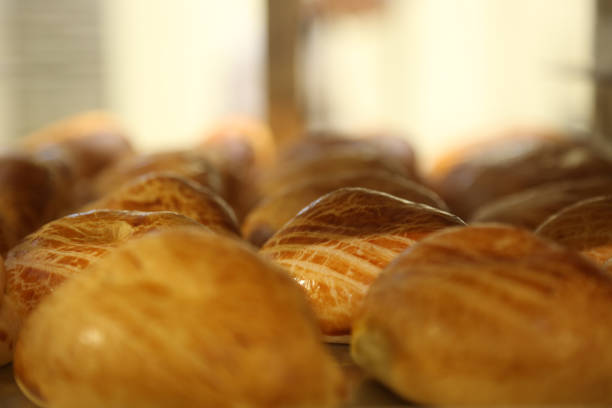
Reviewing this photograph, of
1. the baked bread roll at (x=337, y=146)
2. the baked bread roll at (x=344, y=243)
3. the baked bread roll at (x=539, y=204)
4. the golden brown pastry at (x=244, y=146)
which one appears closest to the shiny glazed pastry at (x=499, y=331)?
the baked bread roll at (x=344, y=243)

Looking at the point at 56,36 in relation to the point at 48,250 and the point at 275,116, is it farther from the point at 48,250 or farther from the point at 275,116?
the point at 48,250

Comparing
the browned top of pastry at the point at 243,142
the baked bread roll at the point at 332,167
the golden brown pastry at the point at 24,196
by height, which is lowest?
the browned top of pastry at the point at 243,142

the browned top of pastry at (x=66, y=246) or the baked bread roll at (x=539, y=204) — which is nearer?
the browned top of pastry at (x=66, y=246)

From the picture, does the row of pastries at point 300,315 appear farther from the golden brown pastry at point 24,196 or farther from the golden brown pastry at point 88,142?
the golden brown pastry at point 88,142

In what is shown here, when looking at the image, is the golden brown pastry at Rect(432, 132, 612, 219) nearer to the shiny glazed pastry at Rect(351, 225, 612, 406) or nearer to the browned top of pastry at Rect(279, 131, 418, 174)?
the browned top of pastry at Rect(279, 131, 418, 174)

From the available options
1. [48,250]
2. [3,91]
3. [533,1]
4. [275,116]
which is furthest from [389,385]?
[3,91]

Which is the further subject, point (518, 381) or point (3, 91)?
point (3, 91)
